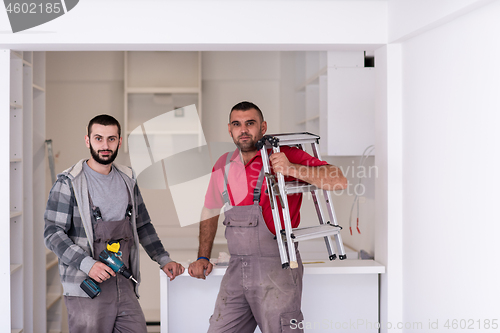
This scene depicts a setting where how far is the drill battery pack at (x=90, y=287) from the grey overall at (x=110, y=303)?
0.23 ft

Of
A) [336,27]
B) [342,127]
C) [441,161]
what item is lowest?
A: [441,161]

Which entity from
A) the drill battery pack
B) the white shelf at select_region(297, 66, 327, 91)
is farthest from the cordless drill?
the white shelf at select_region(297, 66, 327, 91)

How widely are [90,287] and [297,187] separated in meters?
0.99

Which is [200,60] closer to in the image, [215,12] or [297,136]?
[215,12]

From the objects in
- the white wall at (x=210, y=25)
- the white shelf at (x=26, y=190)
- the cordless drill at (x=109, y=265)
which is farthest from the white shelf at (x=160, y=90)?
the cordless drill at (x=109, y=265)

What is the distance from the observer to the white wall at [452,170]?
1723 mm

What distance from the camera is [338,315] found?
259 cm

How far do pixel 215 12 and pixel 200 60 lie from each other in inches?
75.2

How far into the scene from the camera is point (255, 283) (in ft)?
6.61

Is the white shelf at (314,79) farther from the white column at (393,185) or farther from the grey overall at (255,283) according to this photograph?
the grey overall at (255,283)

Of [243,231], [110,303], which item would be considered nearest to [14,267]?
[110,303]

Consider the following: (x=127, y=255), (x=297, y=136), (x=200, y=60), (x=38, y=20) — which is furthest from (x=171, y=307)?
(x=200, y=60)

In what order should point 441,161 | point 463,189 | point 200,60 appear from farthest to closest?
point 200,60, point 441,161, point 463,189

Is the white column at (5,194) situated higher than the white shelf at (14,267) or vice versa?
the white column at (5,194)
